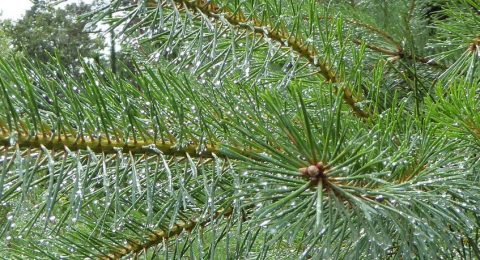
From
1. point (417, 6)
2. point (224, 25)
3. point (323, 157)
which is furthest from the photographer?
point (417, 6)

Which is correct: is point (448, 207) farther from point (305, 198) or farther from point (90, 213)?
point (90, 213)

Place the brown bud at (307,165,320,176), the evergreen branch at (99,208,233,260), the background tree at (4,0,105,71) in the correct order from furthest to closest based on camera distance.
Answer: the background tree at (4,0,105,71) < the evergreen branch at (99,208,233,260) < the brown bud at (307,165,320,176)

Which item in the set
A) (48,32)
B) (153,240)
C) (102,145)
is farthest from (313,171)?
(48,32)

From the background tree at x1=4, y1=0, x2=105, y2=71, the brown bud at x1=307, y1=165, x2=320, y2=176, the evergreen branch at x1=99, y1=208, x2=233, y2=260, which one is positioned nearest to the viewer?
the brown bud at x1=307, y1=165, x2=320, y2=176

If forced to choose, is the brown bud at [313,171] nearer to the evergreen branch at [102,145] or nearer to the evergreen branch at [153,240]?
the evergreen branch at [102,145]

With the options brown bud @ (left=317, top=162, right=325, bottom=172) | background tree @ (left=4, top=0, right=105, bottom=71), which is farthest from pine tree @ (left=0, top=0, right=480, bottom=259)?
background tree @ (left=4, top=0, right=105, bottom=71)

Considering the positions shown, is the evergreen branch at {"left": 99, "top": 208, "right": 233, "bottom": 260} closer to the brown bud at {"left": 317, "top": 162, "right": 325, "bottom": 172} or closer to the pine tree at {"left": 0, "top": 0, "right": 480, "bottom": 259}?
the pine tree at {"left": 0, "top": 0, "right": 480, "bottom": 259}

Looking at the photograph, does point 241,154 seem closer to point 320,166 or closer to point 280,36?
point 320,166

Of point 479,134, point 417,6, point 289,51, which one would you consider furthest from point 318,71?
point 417,6
